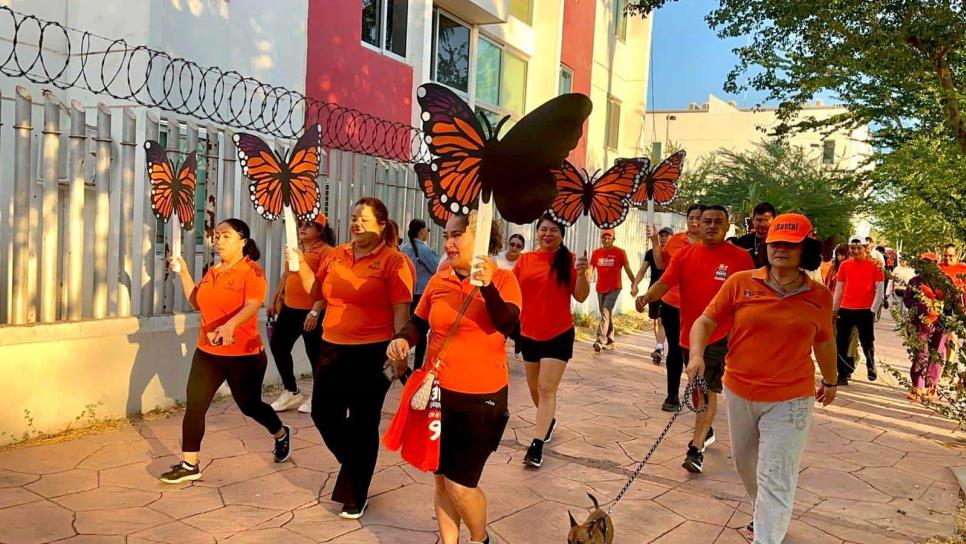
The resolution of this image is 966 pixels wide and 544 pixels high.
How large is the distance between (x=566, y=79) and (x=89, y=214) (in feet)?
48.8

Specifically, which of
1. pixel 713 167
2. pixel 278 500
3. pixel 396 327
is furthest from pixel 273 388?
pixel 713 167

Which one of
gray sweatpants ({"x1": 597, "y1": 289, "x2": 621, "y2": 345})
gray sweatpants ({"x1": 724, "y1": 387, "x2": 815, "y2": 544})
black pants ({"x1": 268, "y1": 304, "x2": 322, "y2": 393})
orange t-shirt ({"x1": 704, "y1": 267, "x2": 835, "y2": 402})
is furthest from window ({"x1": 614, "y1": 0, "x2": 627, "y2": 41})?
gray sweatpants ({"x1": 724, "y1": 387, "x2": 815, "y2": 544})

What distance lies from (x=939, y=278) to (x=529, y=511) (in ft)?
10.1

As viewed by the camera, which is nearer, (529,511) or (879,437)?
(529,511)

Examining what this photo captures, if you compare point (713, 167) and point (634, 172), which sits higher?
point (713, 167)

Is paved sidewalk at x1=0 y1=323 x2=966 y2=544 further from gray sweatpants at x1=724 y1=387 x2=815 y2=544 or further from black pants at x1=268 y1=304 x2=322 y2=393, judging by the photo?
gray sweatpants at x1=724 y1=387 x2=815 y2=544

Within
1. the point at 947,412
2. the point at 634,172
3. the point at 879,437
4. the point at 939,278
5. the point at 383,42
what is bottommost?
the point at 879,437

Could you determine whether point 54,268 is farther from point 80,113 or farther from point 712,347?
point 712,347

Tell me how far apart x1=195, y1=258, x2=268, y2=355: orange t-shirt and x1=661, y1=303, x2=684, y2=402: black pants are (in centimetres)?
411

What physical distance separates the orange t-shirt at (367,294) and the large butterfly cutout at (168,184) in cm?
208

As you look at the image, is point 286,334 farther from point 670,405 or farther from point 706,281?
point 670,405

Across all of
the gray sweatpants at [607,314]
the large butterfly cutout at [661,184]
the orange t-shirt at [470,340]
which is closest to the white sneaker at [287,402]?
the orange t-shirt at [470,340]

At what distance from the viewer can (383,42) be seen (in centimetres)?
1255

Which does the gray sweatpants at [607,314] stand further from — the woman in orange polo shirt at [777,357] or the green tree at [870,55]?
the woman in orange polo shirt at [777,357]
